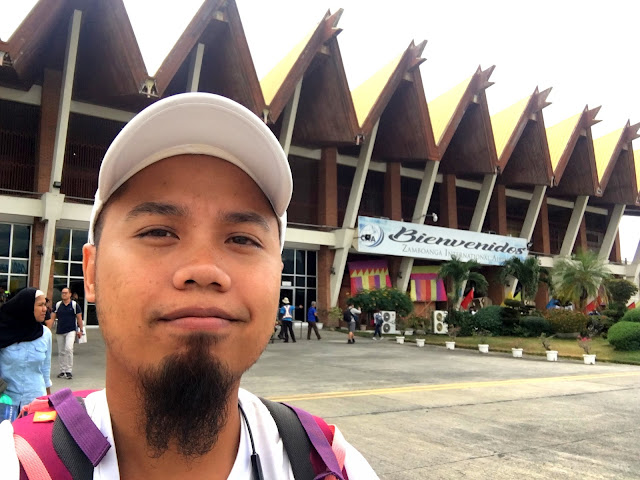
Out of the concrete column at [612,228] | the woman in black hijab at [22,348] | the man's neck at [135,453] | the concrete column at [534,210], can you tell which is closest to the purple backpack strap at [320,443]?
the man's neck at [135,453]

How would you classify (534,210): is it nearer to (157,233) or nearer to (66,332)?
(66,332)

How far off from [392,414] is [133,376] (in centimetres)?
620

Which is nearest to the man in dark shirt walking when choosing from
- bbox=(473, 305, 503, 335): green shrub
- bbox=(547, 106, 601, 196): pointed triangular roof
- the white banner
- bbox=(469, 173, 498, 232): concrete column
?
the white banner

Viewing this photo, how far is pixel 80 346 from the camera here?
15.0m

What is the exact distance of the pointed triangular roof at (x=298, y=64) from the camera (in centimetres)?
2084

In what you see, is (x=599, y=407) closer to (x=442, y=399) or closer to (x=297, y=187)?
(x=442, y=399)

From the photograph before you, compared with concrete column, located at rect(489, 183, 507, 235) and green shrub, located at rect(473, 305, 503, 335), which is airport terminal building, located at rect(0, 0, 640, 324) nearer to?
concrete column, located at rect(489, 183, 507, 235)

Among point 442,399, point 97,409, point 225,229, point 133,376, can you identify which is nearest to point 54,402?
point 97,409

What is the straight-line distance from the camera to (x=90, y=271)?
114 centimetres

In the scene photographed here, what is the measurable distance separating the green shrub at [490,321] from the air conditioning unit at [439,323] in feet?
4.36

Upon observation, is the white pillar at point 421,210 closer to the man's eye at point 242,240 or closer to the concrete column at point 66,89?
the concrete column at point 66,89

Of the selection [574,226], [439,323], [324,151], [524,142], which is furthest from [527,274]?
[574,226]

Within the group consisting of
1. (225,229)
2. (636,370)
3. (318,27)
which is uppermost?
(318,27)

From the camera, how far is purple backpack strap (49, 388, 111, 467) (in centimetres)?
92
